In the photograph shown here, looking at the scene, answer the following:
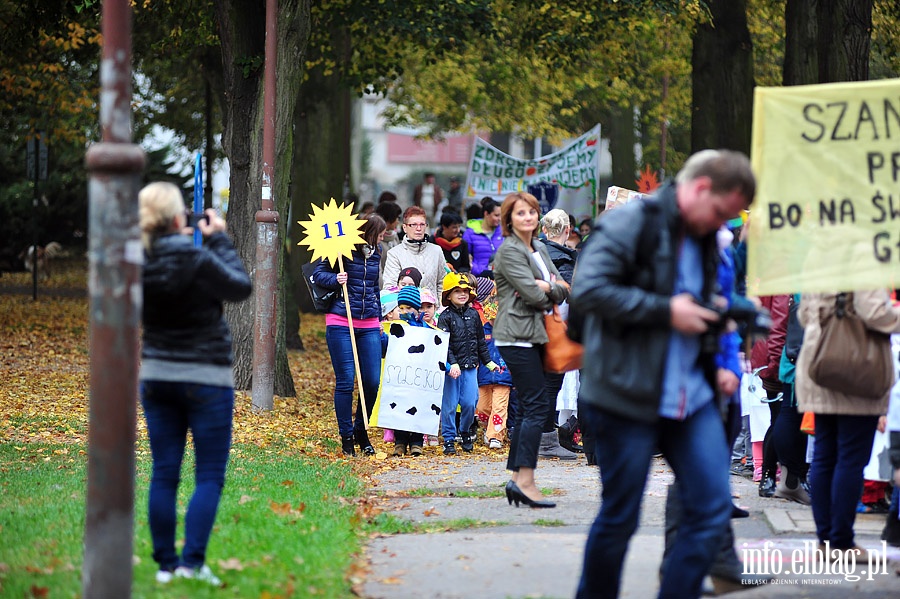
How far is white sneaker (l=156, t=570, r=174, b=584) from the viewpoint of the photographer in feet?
18.5

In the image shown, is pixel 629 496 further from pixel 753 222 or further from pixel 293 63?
pixel 293 63

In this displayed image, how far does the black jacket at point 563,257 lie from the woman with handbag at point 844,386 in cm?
422

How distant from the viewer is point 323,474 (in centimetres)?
954

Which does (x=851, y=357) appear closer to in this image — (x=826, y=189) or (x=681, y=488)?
(x=826, y=189)

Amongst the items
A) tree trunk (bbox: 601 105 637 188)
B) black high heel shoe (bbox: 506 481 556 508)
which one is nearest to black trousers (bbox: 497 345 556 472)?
black high heel shoe (bbox: 506 481 556 508)

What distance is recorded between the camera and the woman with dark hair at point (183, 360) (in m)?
5.41

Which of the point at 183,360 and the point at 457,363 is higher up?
the point at 183,360

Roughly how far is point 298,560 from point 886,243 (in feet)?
9.89

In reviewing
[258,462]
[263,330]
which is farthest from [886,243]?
[263,330]

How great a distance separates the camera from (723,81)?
64.9ft

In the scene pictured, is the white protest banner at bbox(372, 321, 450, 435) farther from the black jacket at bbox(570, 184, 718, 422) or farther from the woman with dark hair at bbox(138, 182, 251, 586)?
the black jacket at bbox(570, 184, 718, 422)

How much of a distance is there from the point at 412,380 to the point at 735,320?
6.32 metres

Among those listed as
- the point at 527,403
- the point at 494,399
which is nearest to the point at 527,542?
the point at 527,403

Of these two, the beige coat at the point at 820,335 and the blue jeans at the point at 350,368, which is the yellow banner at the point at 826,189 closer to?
the beige coat at the point at 820,335
